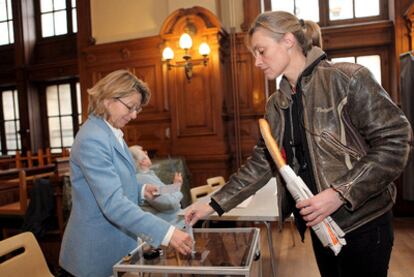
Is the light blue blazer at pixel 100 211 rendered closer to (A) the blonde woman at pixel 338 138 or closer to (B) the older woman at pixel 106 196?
(B) the older woman at pixel 106 196

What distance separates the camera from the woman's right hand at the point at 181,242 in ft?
4.65

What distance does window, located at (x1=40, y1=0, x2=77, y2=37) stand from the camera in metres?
7.60

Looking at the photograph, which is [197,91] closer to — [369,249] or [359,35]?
[359,35]

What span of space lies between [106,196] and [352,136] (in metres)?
0.93

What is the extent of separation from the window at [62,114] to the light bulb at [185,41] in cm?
381

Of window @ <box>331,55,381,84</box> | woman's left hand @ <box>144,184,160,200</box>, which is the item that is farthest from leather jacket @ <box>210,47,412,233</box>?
window @ <box>331,55,381,84</box>

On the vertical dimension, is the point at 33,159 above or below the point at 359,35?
below

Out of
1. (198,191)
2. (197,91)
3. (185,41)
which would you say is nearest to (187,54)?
(185,41)

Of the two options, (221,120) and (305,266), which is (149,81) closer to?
(221,120)

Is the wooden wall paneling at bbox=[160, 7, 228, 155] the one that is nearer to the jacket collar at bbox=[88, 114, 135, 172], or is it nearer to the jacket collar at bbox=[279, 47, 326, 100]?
the jacket collar at bbox=[88, 114, 135, 172]

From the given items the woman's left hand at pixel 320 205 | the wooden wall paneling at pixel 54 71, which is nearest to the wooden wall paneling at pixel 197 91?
the wooden wall paneling at pixel 54 71

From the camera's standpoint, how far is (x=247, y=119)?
5.09 metres

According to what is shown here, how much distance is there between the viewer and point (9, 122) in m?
8.24

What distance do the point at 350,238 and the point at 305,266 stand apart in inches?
96.0
